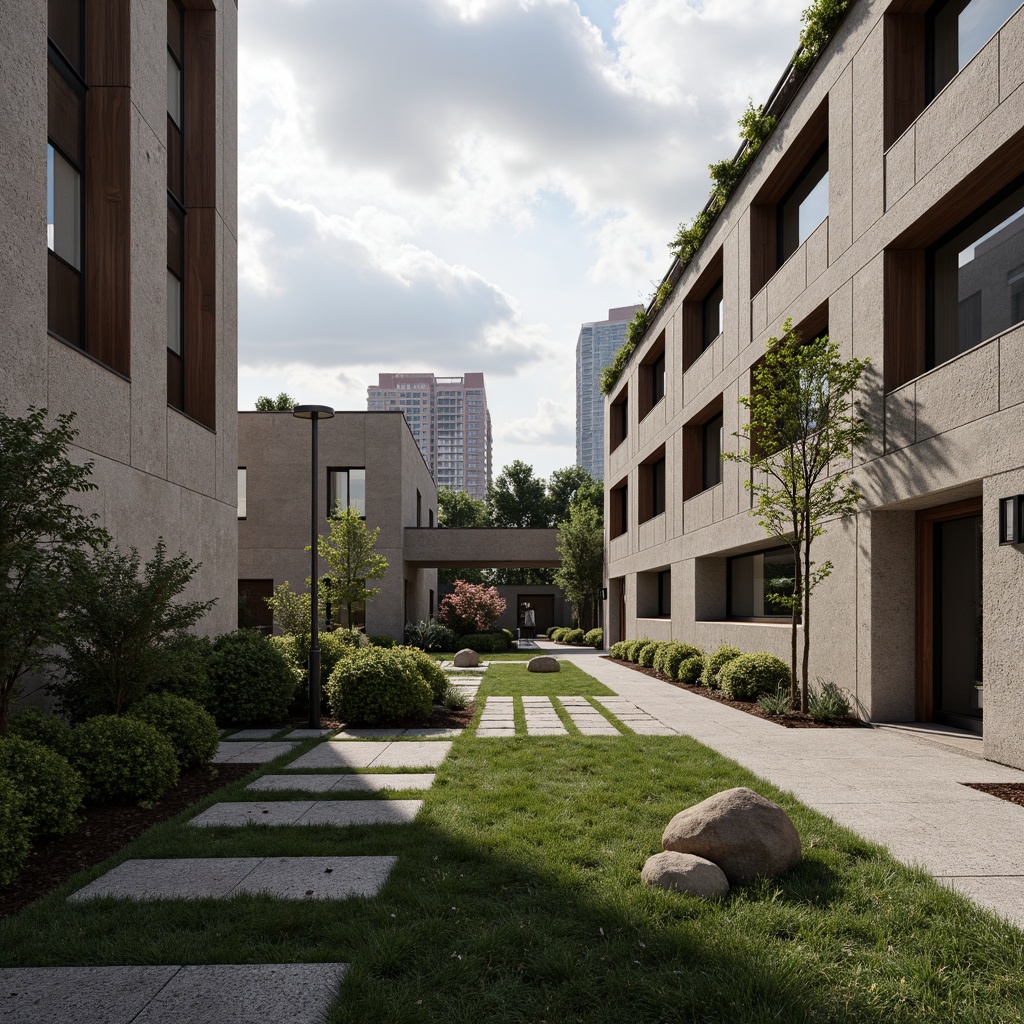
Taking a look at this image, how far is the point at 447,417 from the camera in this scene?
15475 cm

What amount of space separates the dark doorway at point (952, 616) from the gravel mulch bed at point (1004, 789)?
2.44m

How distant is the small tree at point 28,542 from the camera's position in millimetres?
5703

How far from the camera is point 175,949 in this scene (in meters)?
3.86

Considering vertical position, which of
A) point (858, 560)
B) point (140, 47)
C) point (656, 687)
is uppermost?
point (140, 47)

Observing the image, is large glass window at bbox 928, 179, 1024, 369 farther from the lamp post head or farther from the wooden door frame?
the lamp post head

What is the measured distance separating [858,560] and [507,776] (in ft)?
21.2

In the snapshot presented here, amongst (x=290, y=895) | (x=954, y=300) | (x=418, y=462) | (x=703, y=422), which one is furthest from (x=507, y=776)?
(x=418, y=462)

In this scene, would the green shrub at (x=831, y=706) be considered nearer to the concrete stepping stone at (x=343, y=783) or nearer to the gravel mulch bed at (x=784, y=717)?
the gravel mulch bed at (x=784, y=717)

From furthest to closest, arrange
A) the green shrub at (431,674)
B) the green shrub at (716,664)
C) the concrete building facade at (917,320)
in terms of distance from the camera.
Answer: the green shrub at (716,664) < the green shrub at (431,674) < the concrete building facade at (917,320)

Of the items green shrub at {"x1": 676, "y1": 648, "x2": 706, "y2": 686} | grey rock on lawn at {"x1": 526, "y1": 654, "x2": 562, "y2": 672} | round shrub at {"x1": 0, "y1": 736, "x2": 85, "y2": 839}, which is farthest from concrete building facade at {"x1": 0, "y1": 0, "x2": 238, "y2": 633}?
green shrub at {"x1": 676, "y1": 648, "x2": 706, "y2": 686}

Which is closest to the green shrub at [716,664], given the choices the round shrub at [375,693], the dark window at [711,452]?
the dark window at [711,452]

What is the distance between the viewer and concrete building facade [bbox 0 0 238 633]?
324 inches

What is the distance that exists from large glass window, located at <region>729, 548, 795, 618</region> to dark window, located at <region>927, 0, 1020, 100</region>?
8012 millimetres

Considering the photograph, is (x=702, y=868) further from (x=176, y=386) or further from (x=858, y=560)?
(x=176, y=386)
